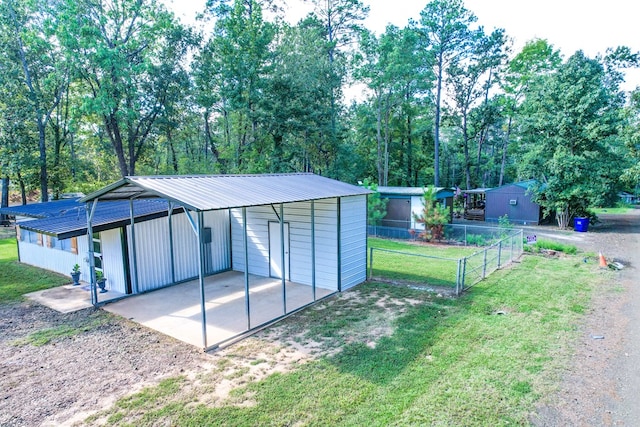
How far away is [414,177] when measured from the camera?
33.6m

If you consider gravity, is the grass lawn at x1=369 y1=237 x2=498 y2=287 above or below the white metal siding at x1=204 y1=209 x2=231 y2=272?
below

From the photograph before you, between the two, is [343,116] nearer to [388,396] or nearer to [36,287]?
[36,287]

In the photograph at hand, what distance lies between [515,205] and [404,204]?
800 cm

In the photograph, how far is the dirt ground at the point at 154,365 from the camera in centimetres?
428

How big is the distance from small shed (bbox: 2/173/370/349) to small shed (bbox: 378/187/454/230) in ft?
28.9

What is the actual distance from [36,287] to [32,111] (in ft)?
50.5

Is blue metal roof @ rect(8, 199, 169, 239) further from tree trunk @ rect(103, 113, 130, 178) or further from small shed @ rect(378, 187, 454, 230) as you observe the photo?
small shed @ rect(378, 187, 454, 230)

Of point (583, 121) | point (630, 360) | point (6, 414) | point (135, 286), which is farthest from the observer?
point (583, 121)

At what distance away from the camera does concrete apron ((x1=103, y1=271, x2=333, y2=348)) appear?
21.7 ft

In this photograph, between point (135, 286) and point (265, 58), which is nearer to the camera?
point (135, 286)

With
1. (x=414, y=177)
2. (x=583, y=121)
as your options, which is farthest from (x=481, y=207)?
(x=583, y=121)

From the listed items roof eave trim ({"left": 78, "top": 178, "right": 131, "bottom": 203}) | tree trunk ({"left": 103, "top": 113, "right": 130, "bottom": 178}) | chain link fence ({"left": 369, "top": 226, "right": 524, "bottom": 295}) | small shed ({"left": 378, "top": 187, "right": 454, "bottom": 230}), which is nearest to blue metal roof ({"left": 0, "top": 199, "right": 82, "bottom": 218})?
roof eave trim ({"left": 78, "top": 178, "right": 131, "bottom": 203})

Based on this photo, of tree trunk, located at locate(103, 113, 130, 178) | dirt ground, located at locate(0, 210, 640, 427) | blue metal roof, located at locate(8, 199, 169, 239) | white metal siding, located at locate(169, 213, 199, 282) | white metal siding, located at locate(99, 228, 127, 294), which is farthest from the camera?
tree trunk, located at locate(103, 113, 130, 178)

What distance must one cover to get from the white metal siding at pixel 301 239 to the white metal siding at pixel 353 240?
233mm
